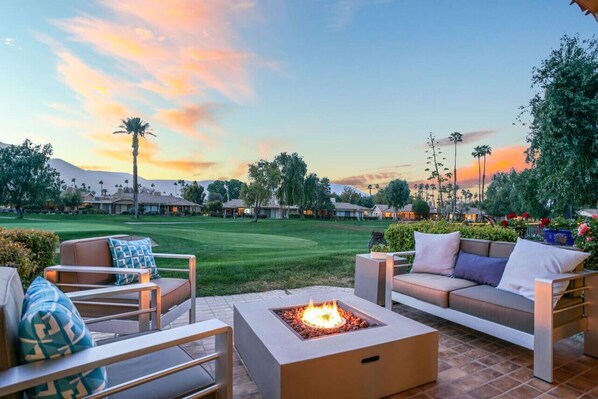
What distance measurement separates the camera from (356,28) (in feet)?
23.2

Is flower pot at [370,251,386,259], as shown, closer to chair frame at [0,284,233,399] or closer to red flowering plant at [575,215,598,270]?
red flowering plant at [575,215,598,270]

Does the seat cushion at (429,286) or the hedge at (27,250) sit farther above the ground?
the hedge at (27,250)

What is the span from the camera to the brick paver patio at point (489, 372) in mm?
2078

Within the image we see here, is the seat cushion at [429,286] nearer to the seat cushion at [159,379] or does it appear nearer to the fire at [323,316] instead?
the fire at [323,316]

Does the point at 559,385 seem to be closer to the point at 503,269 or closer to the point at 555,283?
the point at 555,283

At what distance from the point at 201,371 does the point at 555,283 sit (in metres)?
2.57

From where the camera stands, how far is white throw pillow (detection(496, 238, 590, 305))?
2553 millimetres

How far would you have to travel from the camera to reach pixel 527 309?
2400mm

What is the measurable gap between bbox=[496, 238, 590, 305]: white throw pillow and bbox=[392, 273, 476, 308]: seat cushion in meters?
0.40

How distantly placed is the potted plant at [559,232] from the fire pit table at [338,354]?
16.4 ft

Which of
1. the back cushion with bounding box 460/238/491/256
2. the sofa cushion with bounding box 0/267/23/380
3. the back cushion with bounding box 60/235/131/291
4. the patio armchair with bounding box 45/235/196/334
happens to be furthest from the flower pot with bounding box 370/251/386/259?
the sofa cushion with bounding box 0/267/23/380

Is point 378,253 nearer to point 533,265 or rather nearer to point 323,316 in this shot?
point 533,265

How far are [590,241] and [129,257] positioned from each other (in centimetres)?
459

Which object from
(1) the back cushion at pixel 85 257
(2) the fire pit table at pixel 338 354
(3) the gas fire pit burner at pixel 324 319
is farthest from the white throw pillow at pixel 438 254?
(1) the back cushion at pixel 85 257
